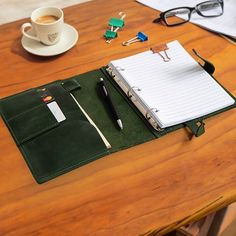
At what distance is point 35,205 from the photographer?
26.9 inches

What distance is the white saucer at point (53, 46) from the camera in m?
0.95

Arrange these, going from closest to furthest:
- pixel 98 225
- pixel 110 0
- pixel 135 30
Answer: pixel 98 225, pixel 135 30, pixel 110 0

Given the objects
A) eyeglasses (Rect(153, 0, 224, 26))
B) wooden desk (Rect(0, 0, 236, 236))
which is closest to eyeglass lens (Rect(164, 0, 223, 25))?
eyeglasses (Rect(153, 0, 224, 26))

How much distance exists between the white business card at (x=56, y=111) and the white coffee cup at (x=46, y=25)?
200mm

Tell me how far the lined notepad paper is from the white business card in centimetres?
15

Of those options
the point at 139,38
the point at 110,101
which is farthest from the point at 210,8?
the point at 110,101

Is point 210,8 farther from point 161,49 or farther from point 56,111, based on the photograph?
point 56,111

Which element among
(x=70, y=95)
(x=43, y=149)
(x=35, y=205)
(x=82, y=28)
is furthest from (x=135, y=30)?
(x=35, y=205)

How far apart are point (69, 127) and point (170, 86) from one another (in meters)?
0.24

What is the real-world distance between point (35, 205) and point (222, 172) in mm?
339

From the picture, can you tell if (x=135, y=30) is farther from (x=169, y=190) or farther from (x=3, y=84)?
(x=169, y=190)

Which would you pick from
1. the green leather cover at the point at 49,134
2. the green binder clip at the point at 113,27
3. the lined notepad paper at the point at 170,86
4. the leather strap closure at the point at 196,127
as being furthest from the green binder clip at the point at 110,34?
the leather strap closure at the point at 196,127

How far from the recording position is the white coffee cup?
93 centimetres

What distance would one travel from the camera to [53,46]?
0.97 m
